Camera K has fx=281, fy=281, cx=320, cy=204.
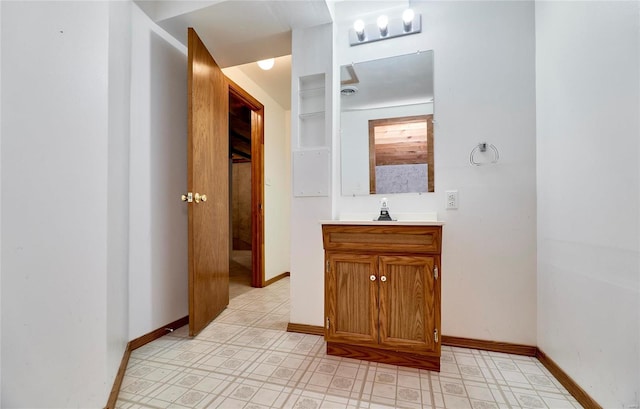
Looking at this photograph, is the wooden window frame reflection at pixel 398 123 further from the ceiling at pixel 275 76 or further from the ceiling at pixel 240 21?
the ceiling at pixel 275 76

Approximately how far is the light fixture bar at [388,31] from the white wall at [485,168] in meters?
0.05

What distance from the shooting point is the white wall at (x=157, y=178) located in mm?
1842

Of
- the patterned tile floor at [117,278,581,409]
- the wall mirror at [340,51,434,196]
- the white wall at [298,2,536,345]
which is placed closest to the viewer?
the patterned tile floor at [117,278,581,409]

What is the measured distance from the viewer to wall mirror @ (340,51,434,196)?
6.29 feet

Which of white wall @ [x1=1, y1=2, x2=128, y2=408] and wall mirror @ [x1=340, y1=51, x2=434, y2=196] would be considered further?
wall mirror @ [x1=340, y1=51, x2=434, y2=196]

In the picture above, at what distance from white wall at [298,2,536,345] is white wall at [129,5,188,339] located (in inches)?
66.5

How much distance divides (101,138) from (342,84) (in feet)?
5.12

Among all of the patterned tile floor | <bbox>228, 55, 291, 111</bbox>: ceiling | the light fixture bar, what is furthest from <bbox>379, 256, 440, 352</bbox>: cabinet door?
<bbox>228, 55, 291, 111</bbox>: ceiling

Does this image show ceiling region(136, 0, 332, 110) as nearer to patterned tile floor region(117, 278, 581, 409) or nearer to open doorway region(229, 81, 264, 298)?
open doorway region(229, 81, 264, 298)

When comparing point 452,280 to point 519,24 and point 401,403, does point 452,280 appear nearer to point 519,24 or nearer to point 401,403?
point 401,403

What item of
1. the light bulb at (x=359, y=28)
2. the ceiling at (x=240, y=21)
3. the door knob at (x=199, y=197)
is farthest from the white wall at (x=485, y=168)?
the door knob at (x=199, y=197)

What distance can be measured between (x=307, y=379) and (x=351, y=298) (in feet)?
1.55

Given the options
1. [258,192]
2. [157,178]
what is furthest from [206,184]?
[258,192]

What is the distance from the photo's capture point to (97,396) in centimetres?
112
